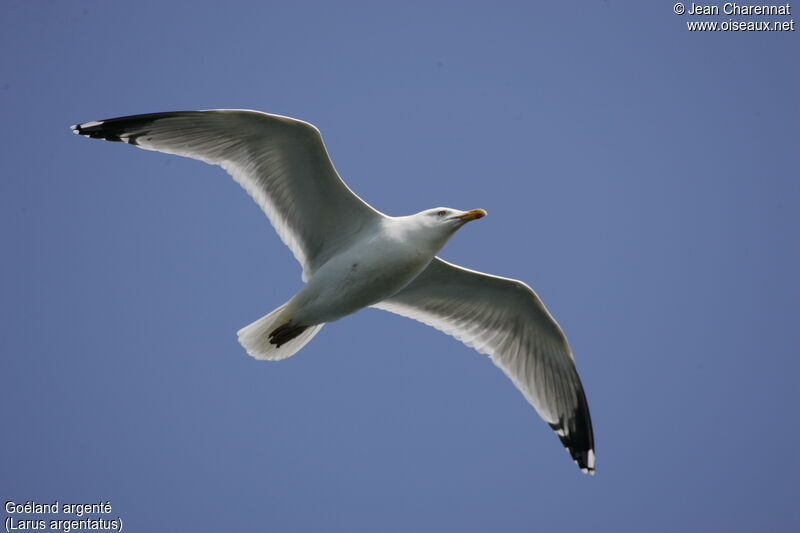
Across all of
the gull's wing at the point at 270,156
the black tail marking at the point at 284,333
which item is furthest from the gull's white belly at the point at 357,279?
the gull's wing at the point at 270,156

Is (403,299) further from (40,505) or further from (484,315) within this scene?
(40,505)

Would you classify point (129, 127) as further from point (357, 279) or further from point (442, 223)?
point (442, 223)

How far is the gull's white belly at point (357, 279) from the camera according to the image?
6.25 m

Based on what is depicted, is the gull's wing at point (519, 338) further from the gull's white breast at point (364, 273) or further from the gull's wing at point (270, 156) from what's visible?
the gull's wing at point (270, 156)

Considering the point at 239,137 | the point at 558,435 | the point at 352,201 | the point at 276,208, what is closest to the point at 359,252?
the point at 352,201

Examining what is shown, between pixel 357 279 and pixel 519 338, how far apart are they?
186 cm

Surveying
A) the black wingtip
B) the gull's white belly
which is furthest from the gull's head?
the black wingtip

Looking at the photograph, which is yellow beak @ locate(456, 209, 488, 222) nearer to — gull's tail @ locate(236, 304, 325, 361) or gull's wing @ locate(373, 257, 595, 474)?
gull's wing @ locate(373, 257, 595, 474)

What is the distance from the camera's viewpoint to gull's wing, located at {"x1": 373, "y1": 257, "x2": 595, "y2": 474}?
7281mm

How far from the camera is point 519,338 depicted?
7477 millimetres

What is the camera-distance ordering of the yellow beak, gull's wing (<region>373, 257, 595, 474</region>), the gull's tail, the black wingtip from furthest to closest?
1. gull's wing (<region>373, 257, 595, 474</region>)
2. the gull's tail
3. the black wingtip
4. the yellow beak

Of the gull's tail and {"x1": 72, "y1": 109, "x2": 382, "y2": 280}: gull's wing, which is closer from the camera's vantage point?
{"x1": 72, "y1": 109, "x2": 382, "y2": 280}: gull's wing

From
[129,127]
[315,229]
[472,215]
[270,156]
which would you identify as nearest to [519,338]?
[472,215]

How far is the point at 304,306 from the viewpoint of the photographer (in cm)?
648
